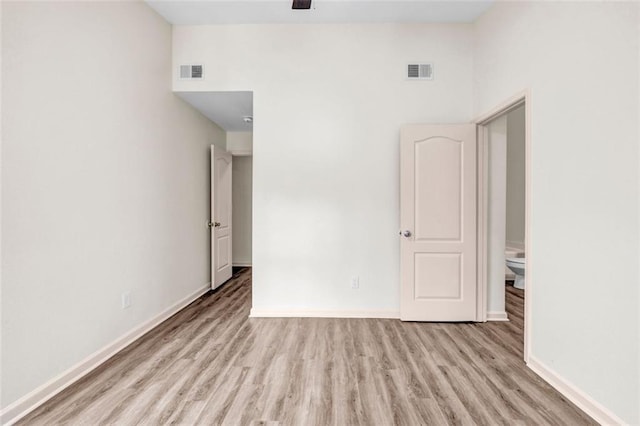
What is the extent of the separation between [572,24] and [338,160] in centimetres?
202

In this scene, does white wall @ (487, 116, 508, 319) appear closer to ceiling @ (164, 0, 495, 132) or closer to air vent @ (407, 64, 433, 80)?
air vent @ (407, 64, 433, 80)

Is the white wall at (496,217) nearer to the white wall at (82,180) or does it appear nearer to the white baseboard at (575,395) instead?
the white baseboard at (575,395)

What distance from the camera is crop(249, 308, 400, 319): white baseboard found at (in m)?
3.23

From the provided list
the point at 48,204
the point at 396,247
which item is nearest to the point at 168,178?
the point at 48,204

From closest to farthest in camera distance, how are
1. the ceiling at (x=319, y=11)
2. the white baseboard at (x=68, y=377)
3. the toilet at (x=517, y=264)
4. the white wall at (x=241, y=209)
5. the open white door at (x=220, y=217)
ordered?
the white baseboard at (x=68, y=377) → the ceiling at (x=319, y=11) → the toilet at (x=517, y=264) → the open white door at (x=220, y=217) → the white wall at (x=241, y=209)

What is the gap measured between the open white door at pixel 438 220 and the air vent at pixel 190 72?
88.8 inches

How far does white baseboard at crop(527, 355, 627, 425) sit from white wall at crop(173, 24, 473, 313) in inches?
51.8

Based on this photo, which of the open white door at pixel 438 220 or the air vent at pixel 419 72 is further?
the air vent at pixel 419 72

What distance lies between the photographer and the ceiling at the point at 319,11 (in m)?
2.89

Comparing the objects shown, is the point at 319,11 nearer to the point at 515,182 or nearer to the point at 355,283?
the point at 355,283

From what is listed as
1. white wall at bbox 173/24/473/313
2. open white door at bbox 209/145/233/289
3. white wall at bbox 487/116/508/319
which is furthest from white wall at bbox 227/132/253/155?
white wall at bbox 487/116/508/319

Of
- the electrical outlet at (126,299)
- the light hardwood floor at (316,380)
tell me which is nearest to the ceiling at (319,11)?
the electrical outlet at (126,299)

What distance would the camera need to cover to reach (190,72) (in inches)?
129

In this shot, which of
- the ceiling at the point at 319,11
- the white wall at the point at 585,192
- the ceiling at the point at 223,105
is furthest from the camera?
the ceiling at the point at 223,105
